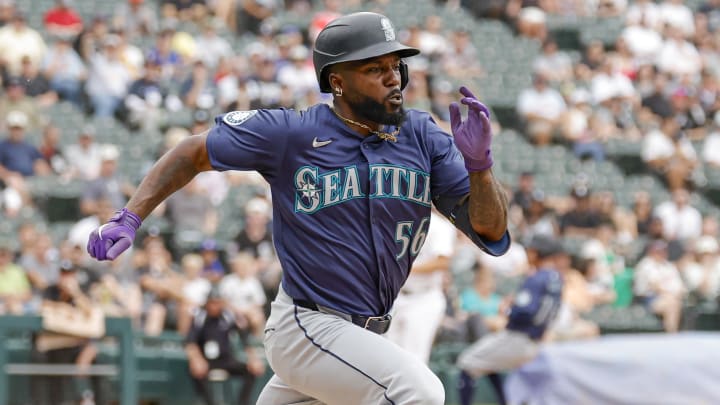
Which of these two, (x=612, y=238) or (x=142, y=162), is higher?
(x=142, y=162)

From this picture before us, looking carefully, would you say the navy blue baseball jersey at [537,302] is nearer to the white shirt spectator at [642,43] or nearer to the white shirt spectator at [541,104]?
the white shirt spectator at [541,104]

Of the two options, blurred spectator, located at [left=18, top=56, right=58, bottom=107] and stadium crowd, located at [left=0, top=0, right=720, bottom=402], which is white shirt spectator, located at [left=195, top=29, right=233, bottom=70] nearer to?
stadium crowd, located at [left=0, top=0, right=720, bottom=402]

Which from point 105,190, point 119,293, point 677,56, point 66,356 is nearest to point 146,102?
point 105,190

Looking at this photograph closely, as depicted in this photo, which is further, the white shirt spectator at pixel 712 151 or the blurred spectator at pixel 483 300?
the white shirt spectator at pixel 712 151

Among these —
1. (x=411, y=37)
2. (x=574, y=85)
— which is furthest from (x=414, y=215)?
(x=574, y=85)

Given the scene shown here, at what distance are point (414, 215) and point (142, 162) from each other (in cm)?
913

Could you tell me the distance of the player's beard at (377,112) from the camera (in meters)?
4.77

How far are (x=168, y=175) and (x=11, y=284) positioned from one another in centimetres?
688

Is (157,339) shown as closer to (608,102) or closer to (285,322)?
(285,322)

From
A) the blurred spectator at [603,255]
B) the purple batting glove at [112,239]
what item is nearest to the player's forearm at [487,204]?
the purple batting glove at [112,239]

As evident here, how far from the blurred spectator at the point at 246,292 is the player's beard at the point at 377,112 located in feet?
23.7

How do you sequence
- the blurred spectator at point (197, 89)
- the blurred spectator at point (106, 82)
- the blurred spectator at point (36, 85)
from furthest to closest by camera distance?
the blurred spectator at point (197, 89), the blurred spectator at point (106, 82), the blurred spectator at point (36, 85)

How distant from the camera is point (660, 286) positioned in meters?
15.1

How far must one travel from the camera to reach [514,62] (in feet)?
61.4
